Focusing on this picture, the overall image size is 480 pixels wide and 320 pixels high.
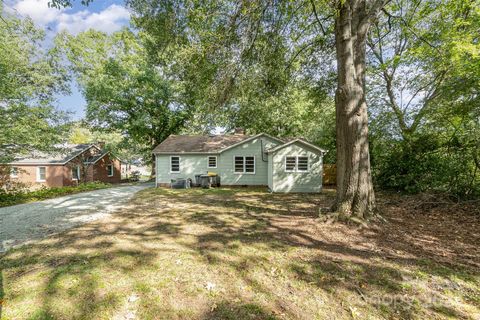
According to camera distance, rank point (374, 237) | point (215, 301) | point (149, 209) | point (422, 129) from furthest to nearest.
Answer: point (422, 129)
point (149, 209)
point (374, 237)
point (215, 301)

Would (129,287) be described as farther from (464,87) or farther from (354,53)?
(464,87)

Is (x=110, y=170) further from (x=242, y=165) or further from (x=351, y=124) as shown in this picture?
(x=351, y=124)

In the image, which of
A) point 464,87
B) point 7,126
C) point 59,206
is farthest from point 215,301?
point 7,126

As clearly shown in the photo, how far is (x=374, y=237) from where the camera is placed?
4.93 metres

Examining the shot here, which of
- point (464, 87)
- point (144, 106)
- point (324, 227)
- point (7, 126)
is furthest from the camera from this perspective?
point (144, 106)

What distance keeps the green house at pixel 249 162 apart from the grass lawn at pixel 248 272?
722cm

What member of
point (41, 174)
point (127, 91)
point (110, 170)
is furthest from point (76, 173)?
point (127, 91)

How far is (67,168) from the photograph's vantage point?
20375 millimetres

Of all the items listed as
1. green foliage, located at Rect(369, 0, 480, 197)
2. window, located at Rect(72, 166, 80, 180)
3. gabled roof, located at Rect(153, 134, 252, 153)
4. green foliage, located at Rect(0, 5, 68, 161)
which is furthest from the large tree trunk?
window, located at Rect(72, 166, 80, 180)

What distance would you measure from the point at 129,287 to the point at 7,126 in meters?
10.4

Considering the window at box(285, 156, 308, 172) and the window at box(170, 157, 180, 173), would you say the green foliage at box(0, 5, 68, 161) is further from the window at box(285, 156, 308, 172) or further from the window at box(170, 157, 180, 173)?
the window at box(285, 156, 308, 172)

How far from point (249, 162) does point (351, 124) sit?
1008 centimetres

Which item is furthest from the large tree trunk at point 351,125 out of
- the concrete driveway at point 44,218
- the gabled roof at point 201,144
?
the gabled roof at point 201,144

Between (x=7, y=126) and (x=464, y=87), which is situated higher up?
(x=464, y=87)
